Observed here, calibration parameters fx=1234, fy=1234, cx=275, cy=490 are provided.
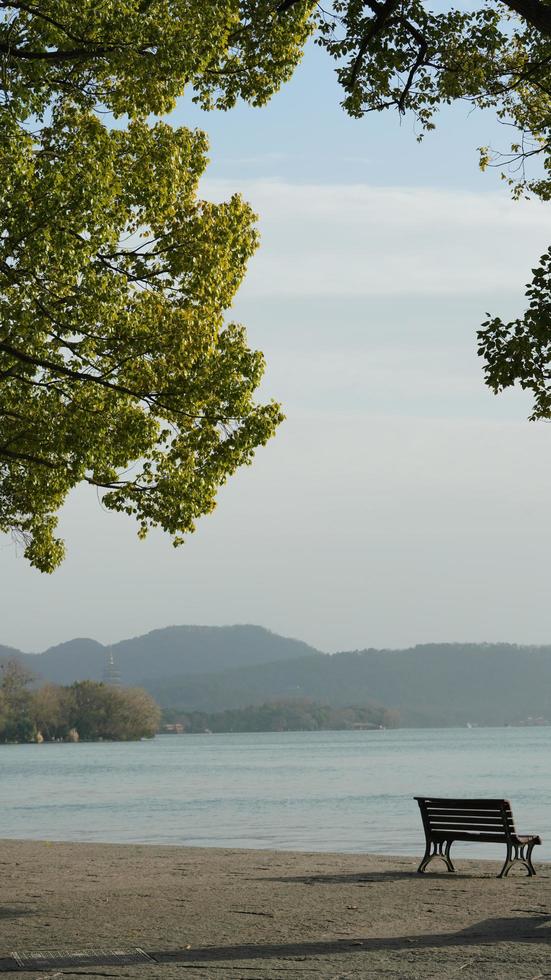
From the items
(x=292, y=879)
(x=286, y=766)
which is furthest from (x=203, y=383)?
(x=286, y=766)

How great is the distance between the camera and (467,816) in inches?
579

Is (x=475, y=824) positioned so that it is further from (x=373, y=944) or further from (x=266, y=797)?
(x=266, y=797)

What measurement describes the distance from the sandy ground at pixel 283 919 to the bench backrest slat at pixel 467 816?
592 mm

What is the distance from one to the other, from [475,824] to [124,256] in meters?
8.36

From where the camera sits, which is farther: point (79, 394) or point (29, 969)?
point (79, 394)

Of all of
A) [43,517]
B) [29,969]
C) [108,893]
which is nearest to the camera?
[29,969]

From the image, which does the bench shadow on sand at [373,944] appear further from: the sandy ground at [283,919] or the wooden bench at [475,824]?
the wooden bench at [475,824]

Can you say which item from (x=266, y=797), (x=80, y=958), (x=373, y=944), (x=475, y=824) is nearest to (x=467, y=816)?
(x=475, y=824)

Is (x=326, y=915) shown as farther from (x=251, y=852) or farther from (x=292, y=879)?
(x=251, y=852)

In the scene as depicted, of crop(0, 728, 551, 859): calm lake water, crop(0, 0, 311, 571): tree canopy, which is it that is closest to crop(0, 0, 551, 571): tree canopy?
crop(0, 0, 311, 571): tree canopy

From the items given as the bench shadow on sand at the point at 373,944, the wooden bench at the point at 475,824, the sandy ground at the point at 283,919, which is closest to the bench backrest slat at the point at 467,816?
the wooden bench at the point at 475,824

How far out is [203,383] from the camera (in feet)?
52.4

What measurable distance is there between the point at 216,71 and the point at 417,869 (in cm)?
1030

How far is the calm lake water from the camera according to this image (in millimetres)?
34156
